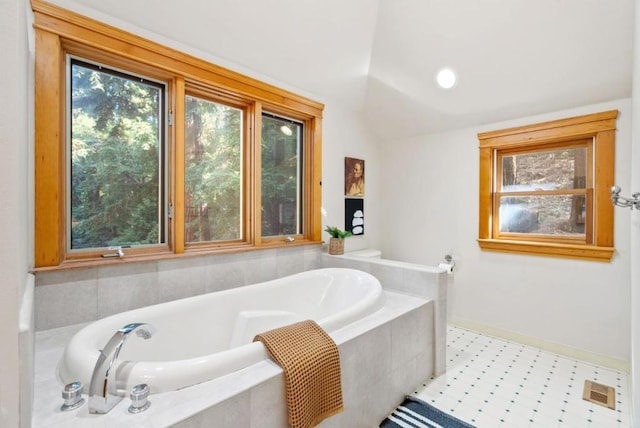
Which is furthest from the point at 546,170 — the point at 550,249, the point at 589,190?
the point at 550,249

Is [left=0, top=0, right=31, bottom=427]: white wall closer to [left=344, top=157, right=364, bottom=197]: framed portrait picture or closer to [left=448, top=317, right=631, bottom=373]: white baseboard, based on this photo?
[left=344, top=157, right=364, bottom=197]: framed portrait picture

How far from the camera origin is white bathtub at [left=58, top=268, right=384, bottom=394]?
3.54 feet

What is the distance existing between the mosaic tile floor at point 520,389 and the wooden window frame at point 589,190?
2.77 ft

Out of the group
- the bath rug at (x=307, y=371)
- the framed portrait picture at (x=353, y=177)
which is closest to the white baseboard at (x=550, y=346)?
the framed portrait picture at (x=353, y=177)

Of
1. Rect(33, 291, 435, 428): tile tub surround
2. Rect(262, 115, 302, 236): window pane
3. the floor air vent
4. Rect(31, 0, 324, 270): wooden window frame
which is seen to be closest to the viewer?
Rect(33, 291, 435, 428): tile tub surround

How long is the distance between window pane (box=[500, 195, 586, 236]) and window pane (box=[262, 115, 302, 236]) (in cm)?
200

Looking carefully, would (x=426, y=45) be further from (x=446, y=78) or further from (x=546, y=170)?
(x=546, y=170)

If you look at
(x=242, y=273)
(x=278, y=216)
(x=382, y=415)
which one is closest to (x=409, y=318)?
(x=382, y=415)

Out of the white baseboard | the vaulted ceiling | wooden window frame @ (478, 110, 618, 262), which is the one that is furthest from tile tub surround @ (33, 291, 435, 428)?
the vaulted ceiling

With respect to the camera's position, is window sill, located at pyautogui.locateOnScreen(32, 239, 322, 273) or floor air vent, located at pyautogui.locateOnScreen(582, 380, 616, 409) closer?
window sill, located at pyautogui.locateOnScreen(32, 239, 322, 273)

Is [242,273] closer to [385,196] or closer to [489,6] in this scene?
[385,196]

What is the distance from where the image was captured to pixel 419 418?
1.69 m

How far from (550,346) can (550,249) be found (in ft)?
2.64

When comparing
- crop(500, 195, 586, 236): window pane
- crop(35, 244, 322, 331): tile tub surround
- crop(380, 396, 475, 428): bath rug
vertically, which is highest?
crop(500, 195, 586, 236): window pane
